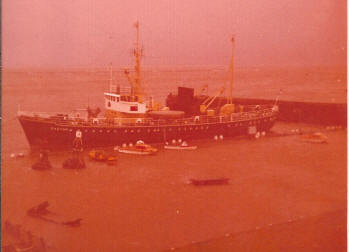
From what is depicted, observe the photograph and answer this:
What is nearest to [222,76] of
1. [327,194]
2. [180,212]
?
[180,212]

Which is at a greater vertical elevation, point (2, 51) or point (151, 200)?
point (2, 51)

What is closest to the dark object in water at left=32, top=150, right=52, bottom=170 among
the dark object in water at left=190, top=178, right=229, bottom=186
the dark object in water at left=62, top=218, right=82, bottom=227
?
the dark object in water at left=62, top=218, right=82, bottom=227

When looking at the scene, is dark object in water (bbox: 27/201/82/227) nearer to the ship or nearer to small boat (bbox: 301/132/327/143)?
the ship

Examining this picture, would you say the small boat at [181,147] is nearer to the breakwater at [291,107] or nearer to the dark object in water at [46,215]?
the breakwater at [291,107]

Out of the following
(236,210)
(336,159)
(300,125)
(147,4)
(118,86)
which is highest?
(147,4)

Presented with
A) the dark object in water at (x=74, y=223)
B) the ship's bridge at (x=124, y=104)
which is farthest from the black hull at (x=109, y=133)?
the dark object in water at (x=74, y=223)

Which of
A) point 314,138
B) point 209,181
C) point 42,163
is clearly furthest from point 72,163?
point 314,138

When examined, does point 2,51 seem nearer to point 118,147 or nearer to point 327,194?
point 118,147
